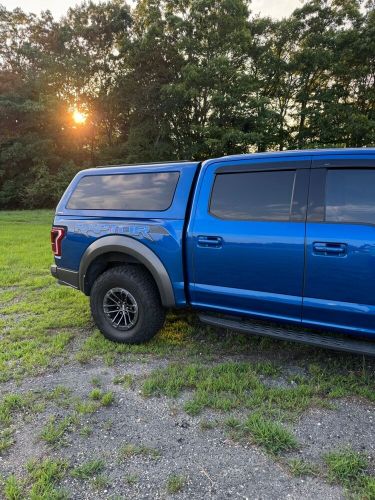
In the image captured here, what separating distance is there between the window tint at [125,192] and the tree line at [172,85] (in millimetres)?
15398

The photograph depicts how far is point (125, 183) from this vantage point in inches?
146

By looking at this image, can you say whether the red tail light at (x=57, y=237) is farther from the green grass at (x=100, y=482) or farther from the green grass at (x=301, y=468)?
the green grass at (x=301, y=468)

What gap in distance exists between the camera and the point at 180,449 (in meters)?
2.24

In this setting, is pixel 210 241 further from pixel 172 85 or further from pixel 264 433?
pixel 172 85

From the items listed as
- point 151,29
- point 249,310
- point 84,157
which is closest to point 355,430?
point 249,310

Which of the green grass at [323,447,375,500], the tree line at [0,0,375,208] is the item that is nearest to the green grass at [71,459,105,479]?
the green grass at [323,447,375,500]

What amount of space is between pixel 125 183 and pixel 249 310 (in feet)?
6.02

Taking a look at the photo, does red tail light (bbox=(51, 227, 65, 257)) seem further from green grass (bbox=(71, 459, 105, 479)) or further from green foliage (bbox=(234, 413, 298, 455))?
green foliage (bbox=(234, 413, 298, 455))

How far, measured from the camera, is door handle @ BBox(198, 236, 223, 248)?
3.03 m

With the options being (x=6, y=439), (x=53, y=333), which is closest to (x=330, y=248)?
A: (x=6, y=439)

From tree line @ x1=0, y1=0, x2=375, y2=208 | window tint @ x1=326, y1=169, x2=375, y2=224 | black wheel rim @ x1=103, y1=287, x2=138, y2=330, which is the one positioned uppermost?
tree line @ x1=0, y1=0, x2=375, y2=208

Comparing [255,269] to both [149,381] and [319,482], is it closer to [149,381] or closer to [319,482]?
[149,381]

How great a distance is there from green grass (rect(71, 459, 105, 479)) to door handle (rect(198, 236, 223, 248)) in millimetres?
1771

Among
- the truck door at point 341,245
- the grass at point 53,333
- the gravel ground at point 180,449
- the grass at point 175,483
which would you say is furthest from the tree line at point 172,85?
the grass at point 175,483
